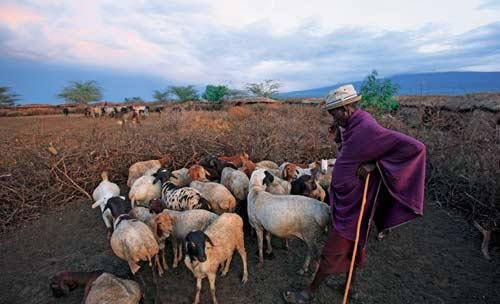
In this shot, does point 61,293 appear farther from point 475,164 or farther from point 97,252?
point 475,164

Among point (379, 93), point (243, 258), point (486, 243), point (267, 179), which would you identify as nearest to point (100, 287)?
point (243, 258)

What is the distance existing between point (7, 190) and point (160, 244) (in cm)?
422

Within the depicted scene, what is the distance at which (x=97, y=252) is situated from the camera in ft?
16.4

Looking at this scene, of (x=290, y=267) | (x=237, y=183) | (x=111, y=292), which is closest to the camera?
(x=111, y=292)

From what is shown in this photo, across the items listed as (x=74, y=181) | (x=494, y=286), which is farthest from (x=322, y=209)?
(x=74, y=181)

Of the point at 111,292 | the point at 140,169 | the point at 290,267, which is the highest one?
the point at 140,169

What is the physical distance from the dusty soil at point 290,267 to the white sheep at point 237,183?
2.75ft

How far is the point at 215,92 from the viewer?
27359 mm

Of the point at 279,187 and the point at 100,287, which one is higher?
the point at 279,187

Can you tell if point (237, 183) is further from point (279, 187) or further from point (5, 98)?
point (5, 98)

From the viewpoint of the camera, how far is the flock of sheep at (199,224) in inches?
138

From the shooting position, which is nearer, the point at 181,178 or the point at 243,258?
the point at 243,258

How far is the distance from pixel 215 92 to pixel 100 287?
25.1 meters

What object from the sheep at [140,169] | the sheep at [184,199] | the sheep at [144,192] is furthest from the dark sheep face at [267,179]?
the sheep at [140,169]
